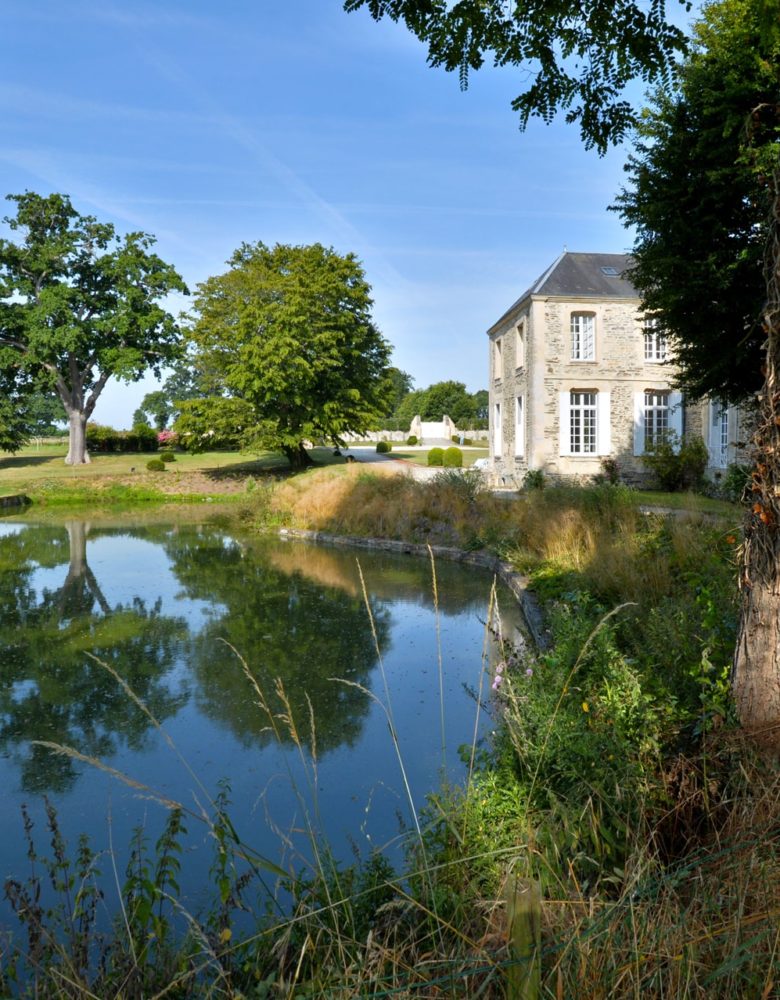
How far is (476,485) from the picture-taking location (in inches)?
596

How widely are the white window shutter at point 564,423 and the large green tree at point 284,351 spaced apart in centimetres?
783

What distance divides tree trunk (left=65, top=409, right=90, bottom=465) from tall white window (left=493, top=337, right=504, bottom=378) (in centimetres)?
1618

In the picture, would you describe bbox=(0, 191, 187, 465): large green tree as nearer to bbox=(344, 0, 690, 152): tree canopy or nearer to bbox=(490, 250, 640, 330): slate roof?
bbox=(490, 250, 640, 330): slate roof

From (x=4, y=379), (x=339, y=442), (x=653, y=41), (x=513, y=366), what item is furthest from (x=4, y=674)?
(x=4, y=379)

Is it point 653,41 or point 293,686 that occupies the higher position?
point 653,41

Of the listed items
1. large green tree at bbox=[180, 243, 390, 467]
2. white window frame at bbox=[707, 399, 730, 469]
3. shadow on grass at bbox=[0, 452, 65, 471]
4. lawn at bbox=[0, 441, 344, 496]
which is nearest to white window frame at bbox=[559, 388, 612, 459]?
white window frame at bbox=[707, 399, 730, 469]

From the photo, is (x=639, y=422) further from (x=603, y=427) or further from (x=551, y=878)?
(x=551, y=878)

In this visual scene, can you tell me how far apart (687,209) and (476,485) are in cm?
684

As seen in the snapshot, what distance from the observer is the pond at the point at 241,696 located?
12.8 feet

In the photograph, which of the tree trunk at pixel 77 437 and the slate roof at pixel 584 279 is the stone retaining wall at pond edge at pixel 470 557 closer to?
the slate roof at pixel 584 279

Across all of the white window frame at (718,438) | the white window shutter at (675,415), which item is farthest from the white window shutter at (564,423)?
the white window frame at (718,438)

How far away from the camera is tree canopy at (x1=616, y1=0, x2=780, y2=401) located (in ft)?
27.4

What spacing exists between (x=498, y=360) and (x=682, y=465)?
28.5 feet

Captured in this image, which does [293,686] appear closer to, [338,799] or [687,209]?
[338,799]
